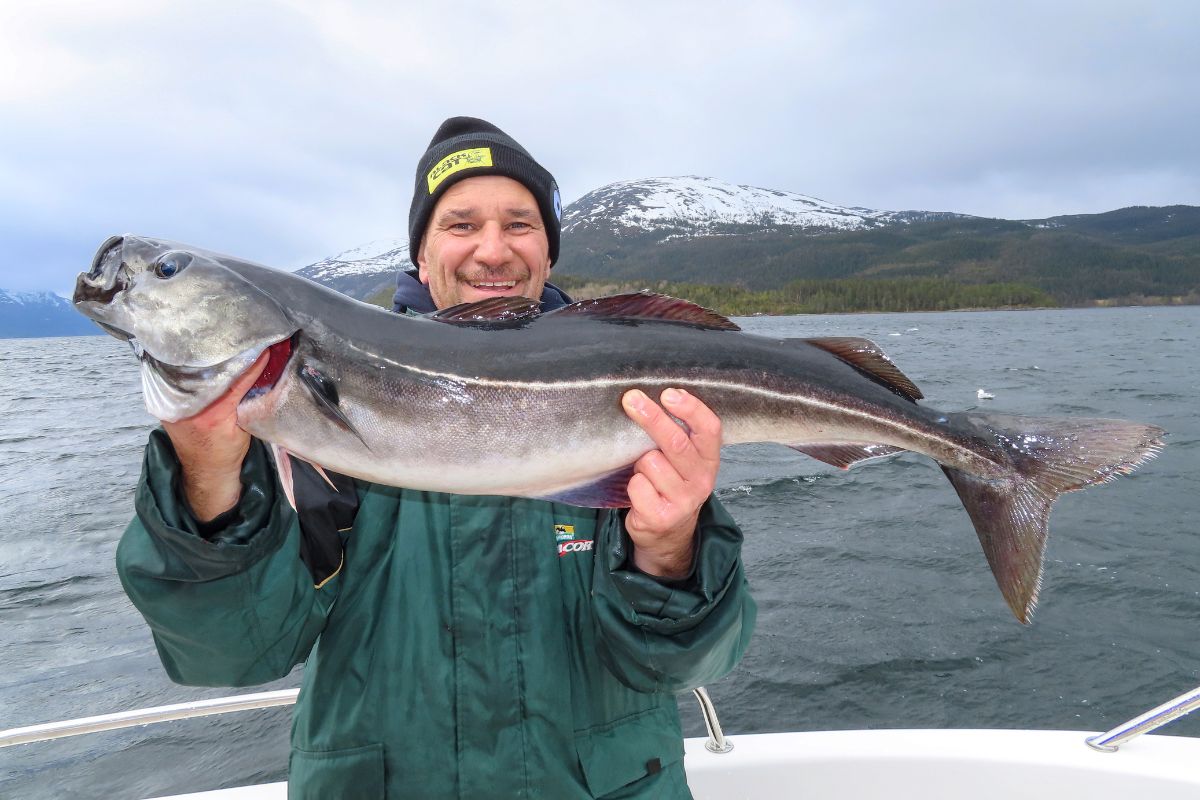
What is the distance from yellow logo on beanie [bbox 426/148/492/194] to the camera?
436 centimetres

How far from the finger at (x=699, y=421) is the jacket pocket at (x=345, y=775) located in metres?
1.77

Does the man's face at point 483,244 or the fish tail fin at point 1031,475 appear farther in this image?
the man's face at point 483,244

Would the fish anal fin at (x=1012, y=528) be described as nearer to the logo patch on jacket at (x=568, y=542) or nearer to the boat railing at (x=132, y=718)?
the logo patch on jacket at (x=568, y=542)

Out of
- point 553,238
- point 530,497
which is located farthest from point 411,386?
point 553,238

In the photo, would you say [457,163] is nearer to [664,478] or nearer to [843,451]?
[664,478]

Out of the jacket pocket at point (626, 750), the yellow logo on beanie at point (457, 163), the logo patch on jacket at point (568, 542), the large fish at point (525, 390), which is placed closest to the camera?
the large fish at point (525, 390)

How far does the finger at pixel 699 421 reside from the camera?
9.79 feet

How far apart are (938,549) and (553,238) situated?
34.0 feet

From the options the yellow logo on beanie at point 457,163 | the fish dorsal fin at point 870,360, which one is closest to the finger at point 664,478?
the fish dorsal fin at point 870,360

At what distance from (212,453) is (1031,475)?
3.57 meters

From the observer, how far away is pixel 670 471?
9.80ft

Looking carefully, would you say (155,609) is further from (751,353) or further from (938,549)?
(938,549)

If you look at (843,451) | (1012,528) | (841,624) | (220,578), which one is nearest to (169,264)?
(220,578)

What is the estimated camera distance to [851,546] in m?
12.7
